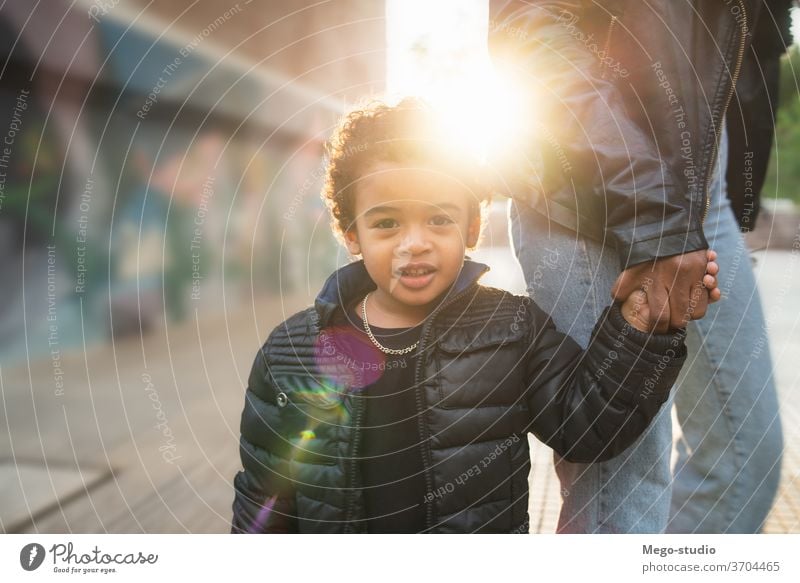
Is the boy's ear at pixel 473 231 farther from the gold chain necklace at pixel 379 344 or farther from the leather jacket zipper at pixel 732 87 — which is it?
the leather jacket zipper at pixel 732 87

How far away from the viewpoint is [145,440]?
1.85 m

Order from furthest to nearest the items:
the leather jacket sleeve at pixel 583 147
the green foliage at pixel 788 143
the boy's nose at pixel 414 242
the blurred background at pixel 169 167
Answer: the green foliage at pixel 788 143
the blurred background at pixel 169 167
the boy's nose at pixel 414 242
the leather jacket sleeve at pixel 583 147

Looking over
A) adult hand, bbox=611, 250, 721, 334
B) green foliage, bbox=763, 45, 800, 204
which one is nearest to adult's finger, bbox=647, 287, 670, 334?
adult hand, bbox=611, 250, 721, 334

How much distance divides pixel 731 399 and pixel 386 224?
628mm

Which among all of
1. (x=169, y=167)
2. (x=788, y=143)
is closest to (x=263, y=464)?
(x=169, y=167)

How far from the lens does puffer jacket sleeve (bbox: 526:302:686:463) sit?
3.06ft

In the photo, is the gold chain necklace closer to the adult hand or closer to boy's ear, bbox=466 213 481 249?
boy's ear, bbox=466 213 481 249

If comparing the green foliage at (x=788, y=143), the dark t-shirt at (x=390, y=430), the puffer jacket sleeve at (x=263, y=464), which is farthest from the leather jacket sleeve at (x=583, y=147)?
the green foliage at (x=788, y=143)

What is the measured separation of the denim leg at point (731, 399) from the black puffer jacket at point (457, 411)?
0.56 ft

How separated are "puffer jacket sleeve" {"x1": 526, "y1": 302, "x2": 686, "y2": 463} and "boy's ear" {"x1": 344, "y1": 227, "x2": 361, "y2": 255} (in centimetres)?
30

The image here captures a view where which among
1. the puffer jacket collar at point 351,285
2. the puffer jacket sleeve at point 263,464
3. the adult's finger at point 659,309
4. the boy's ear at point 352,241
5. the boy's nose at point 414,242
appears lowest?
the puffer jacket sleeve at point 263,464

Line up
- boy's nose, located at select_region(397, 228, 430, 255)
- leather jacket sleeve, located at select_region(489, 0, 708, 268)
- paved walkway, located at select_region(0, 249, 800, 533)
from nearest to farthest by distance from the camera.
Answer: leather jacket sleeve, located at select_region(489, 0, 708, 268) < boy's nose, located at select_region(397, 228, 430, 255) < paved walkway, located at select_region(0, 249, 800, 533)

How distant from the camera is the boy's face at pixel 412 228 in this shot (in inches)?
40.4

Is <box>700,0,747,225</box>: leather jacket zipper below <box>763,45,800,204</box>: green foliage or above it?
below
